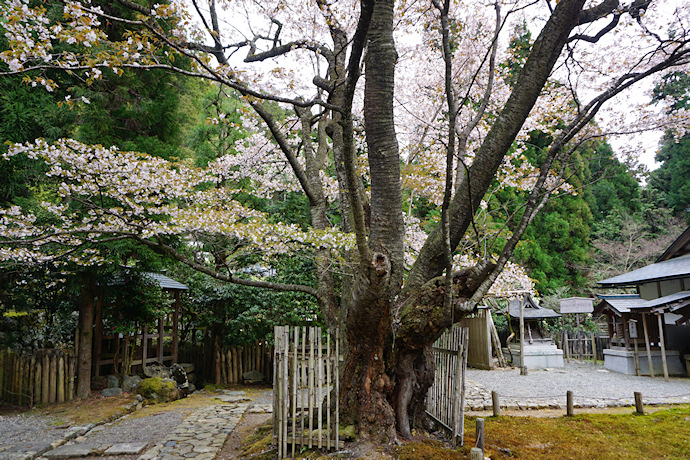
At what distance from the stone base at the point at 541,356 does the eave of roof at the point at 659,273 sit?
10.4ft

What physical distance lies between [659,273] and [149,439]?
15.0 metres

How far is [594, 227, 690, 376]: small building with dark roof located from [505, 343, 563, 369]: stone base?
1528 millimetres

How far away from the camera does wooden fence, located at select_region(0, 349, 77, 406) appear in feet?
24.5

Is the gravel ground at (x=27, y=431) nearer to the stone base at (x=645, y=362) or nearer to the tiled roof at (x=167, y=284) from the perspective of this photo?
the tiled roof at (x=167, y=284)

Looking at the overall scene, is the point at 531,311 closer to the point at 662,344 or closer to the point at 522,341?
the point at 522,341

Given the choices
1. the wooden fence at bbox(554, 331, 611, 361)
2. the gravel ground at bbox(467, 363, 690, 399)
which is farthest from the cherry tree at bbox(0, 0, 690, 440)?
the wooden fence at bbox(554, 331, 611, 361)

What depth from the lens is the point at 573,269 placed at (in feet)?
64.6

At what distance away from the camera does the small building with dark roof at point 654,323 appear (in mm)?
11305

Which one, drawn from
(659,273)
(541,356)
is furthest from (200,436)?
(659,273)

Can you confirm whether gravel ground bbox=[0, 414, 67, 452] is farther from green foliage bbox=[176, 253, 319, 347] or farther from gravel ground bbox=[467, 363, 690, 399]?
gravel ground bbox=[467, 363, 690, 399]

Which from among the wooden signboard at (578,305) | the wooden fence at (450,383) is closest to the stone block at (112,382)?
the wooden fence at (450,383)

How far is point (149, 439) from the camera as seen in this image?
5.67 meters

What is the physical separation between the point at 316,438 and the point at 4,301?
741 cm

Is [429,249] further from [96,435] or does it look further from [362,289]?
[96,435]
